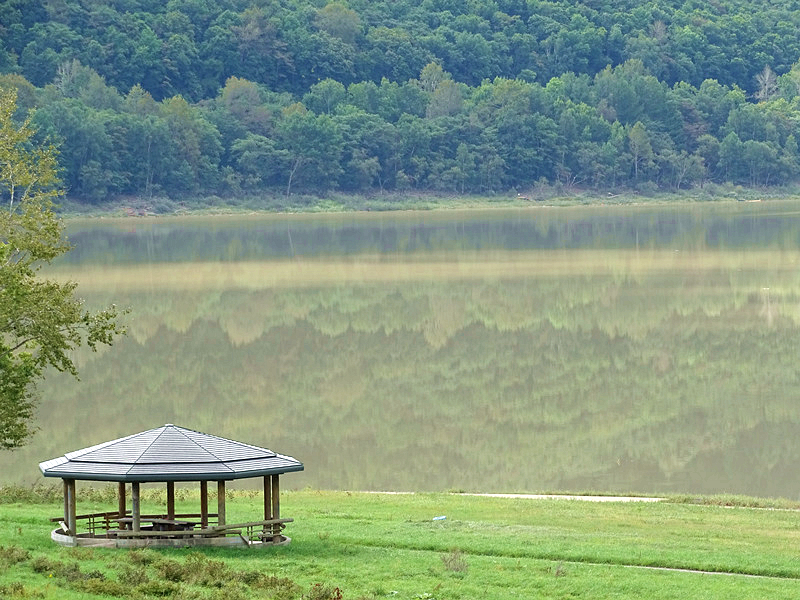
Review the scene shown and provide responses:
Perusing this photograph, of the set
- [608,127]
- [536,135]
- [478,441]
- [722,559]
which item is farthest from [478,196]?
[722,559]

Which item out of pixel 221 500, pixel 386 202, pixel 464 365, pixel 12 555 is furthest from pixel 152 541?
pixel 386 202

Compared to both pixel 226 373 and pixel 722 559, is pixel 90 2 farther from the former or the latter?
pixel 722 559

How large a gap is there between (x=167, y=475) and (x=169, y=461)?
1.40 feet

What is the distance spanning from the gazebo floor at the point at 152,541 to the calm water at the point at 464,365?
11.3 m

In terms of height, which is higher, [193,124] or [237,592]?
[193,124]

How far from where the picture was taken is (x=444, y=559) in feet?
62.3

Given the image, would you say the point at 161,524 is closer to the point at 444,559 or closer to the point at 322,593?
the point at 444,559

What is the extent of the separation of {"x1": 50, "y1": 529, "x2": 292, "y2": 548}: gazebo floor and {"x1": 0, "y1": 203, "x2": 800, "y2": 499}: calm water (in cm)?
1135

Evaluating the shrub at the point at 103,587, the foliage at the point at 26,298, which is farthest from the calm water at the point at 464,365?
the shrub at the point at 103,587

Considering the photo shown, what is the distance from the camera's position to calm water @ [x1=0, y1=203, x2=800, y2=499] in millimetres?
33812

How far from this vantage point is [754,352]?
49156 mm

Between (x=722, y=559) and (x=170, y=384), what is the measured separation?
1096 inches

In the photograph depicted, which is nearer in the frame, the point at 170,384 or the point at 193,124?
the point at 170,384

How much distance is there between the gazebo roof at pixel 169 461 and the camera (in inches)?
745
